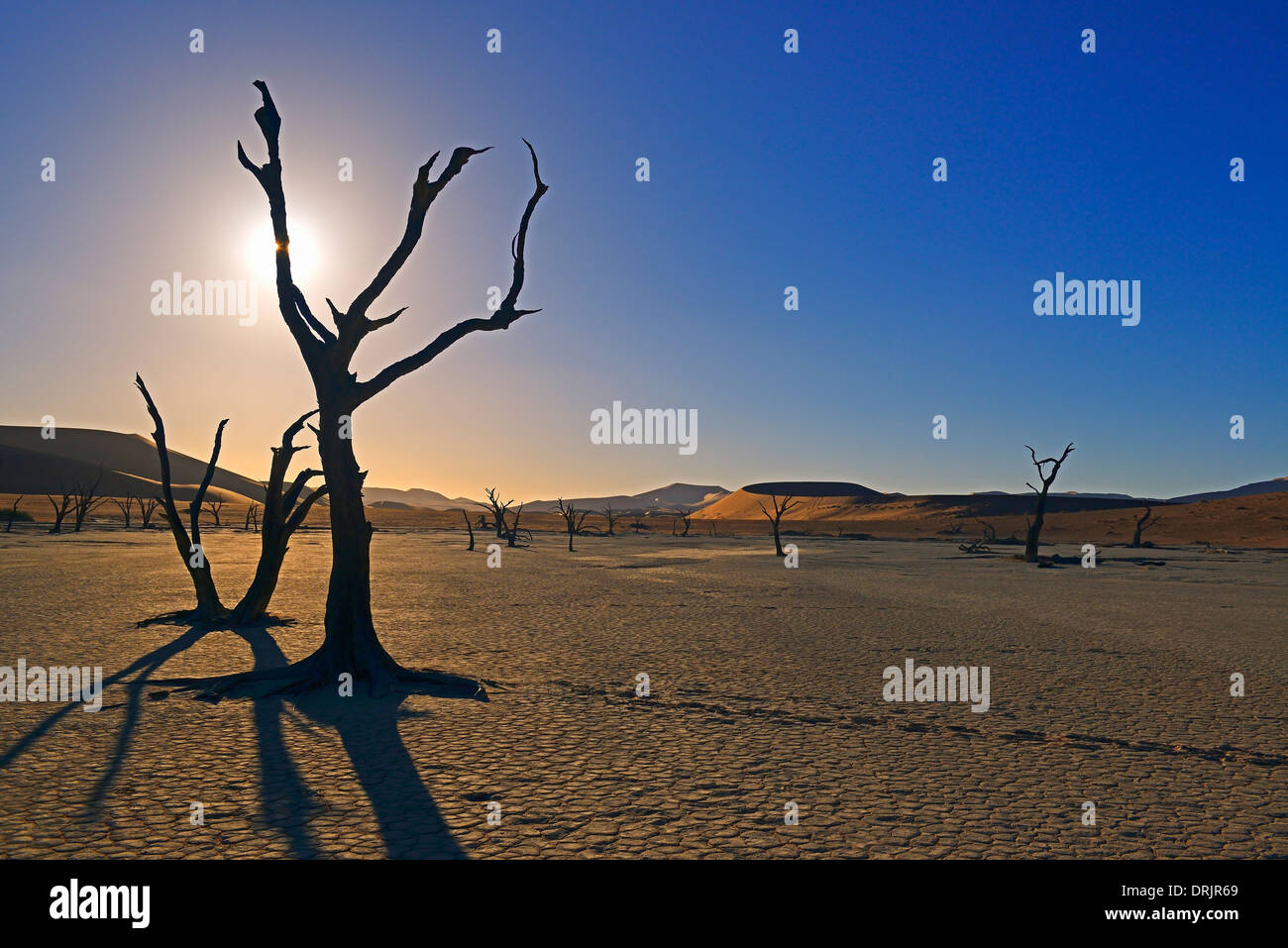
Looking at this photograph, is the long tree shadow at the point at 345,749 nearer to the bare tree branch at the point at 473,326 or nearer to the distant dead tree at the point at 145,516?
the bare tree branch at the point at 473,326

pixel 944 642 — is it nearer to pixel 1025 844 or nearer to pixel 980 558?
pixel 1025 844

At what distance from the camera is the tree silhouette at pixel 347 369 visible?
1080 centimetres

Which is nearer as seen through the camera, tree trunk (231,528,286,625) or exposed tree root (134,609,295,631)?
exposed tree root (134,609,295,631)

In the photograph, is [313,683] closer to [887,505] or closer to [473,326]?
[473,326]

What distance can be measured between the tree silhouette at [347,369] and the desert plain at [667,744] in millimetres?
989

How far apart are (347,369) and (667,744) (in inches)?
270

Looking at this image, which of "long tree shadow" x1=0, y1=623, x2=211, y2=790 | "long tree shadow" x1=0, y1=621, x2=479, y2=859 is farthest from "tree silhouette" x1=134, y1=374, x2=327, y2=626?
"long tree shadow" x1=0, y1=621, x2=479, y2=859

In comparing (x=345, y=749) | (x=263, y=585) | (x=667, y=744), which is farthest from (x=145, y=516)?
(x=667, y=744)

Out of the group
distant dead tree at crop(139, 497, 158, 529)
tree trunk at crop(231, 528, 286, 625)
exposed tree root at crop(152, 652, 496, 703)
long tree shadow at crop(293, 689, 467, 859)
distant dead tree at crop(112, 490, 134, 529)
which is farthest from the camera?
distant dead tree at crop(139, 497, 158, 529)

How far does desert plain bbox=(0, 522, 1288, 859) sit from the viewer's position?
5.63 metres

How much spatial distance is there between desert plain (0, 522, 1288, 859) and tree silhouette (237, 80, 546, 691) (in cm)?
99

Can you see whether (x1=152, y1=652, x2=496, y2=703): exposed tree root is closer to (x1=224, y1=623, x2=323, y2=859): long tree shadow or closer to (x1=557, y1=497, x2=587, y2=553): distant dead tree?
(x1=224, y1=623, x2=323, y2=859): long tree shadow

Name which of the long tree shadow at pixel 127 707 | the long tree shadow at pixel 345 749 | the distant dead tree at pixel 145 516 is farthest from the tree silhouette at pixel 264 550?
the distant dead tree at pixel 145 516
